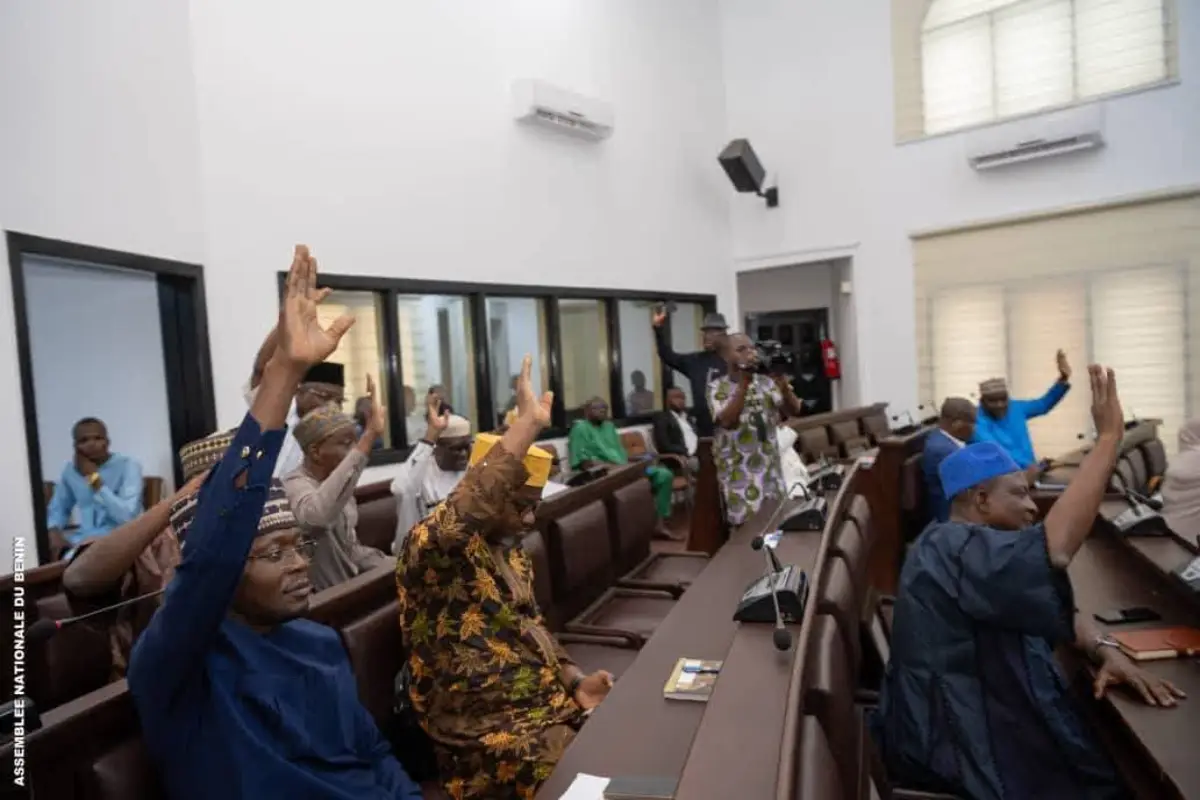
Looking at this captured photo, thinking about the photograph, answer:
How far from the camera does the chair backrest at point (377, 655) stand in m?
1.84

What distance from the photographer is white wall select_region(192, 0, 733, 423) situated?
14.1 ft

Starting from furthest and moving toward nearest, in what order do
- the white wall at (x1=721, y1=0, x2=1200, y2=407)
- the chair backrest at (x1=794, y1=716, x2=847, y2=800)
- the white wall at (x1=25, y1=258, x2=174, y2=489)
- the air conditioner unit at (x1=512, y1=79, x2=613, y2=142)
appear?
the white wall at (x1=721, y1=0, x2=1200, y2=407), the air conditioner unit at (x1=512, y1=79, x2=613, y2=142), the white wall at (x1=25, y1=258, x2=174, y2=489), the chair backrest at (x1=794, y1=716, x2=847, y2=800)

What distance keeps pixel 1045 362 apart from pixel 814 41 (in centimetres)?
416

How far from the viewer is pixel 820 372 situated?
965cm

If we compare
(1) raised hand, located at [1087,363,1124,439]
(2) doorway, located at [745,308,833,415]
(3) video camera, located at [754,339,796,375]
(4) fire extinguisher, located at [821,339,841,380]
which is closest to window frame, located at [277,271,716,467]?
(4) fire extinguisher, located at [821,339,841,380]

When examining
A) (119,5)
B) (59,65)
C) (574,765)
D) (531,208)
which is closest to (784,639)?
(574,765)

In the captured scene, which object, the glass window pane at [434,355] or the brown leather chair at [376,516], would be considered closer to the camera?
the brown leather chair at [376,516]

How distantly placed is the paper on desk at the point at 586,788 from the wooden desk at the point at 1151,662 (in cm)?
115

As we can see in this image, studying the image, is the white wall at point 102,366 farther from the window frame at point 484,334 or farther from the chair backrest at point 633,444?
the chair backrest at point 633,444

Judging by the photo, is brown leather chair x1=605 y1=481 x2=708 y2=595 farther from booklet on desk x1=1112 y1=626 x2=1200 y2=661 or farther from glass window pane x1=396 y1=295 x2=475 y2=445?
glass window pane x1=396 y1=295 x2=475 y2=445

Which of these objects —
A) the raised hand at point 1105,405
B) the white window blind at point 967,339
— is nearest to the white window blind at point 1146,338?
the white window blind at point 967,339

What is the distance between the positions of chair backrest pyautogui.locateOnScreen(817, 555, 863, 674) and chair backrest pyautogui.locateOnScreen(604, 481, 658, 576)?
1389mm

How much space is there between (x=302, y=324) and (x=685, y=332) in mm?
7502

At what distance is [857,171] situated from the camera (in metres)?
8.19
